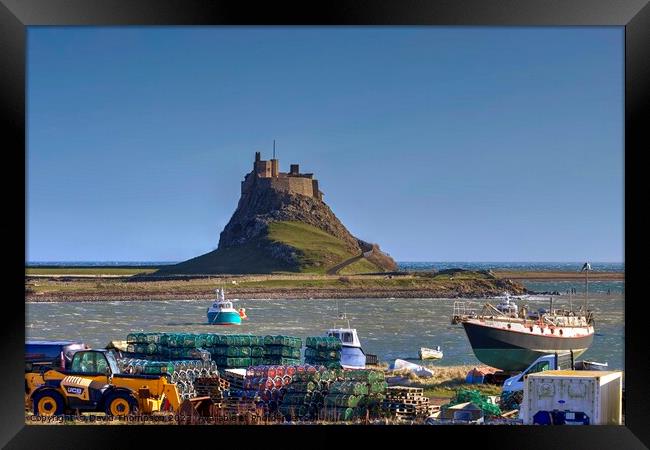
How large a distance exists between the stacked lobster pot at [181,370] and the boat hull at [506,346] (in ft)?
22.1

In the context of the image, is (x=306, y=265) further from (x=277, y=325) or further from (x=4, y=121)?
(x=4, y=121)

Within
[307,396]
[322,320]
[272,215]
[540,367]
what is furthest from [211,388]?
[272,215]

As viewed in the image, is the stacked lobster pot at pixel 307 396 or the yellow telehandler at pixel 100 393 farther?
the stacked lobster pot at pixel 307 396

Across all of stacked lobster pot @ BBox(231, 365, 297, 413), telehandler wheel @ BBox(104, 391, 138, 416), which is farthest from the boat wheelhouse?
telehandler wheel @ BBox(104, 391, 138, 416)

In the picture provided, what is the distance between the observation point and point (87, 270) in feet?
153

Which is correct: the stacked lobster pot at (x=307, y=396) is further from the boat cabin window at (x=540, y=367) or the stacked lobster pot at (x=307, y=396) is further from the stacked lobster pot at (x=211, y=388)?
the boat cabin window at (x=540, y=367)

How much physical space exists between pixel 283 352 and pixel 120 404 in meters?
6.67

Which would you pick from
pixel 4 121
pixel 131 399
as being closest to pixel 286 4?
pixel 4 121

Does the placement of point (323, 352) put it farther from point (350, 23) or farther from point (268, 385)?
point (350, 23)

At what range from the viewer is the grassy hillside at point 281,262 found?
42688mm

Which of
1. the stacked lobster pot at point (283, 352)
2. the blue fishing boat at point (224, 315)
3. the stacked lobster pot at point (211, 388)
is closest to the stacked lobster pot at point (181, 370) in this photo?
the stacked lobster pot at point (211, 388)

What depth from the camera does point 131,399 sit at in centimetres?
736

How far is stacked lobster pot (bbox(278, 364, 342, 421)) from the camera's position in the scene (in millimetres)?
8859

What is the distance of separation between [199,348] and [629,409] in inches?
405
